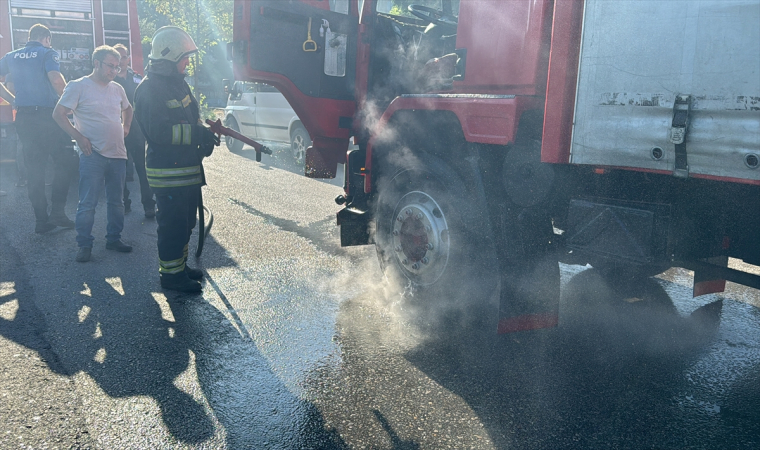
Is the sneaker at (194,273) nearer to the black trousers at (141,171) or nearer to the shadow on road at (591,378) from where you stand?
the shadow on road at (591,378)

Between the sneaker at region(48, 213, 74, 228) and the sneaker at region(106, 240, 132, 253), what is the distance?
3.98 ft

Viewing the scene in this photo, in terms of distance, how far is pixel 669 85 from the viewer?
8.74ft

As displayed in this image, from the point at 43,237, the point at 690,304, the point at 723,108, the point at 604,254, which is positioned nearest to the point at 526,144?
the point at 604,254

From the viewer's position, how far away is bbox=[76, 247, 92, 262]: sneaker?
5352mm

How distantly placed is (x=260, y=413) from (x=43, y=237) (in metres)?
4.51

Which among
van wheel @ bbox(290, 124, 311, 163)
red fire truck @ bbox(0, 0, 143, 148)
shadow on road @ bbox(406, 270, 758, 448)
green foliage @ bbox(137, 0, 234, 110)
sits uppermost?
green foliage @ bbox(137, 0, 234, 110)

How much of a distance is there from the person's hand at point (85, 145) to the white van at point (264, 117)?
6558 mm

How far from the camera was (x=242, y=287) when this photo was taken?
190 inches

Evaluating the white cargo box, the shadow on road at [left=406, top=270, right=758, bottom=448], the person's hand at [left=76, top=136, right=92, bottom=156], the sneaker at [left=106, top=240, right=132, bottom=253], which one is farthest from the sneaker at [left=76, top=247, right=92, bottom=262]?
the white cargo box

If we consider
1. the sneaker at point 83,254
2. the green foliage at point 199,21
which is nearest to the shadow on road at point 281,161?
the sneaker at point 83,254

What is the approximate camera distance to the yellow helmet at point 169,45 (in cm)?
444

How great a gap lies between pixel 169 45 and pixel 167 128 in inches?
24.5

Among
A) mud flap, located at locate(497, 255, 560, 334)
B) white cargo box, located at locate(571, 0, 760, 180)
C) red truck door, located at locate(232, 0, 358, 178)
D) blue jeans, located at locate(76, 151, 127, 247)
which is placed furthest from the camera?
blue jeans, located at locate(76, 151, 127, 247)

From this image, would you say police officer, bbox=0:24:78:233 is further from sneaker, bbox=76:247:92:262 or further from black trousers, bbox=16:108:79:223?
sneaker, bbox=76:247:92:262
